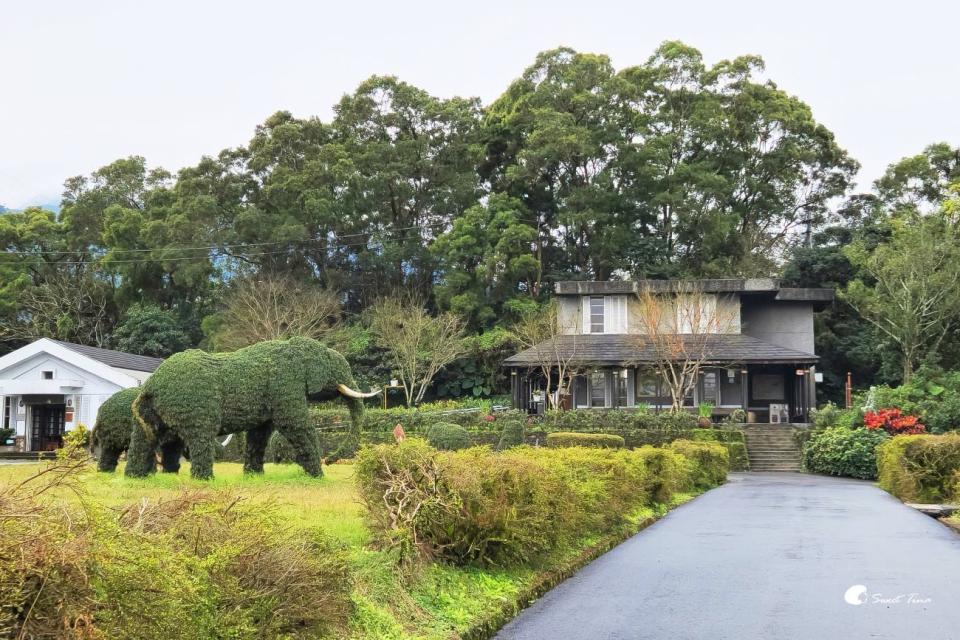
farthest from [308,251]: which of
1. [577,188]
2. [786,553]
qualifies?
[786,553]

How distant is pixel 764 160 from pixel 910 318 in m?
17.7

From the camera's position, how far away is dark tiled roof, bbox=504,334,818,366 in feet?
131

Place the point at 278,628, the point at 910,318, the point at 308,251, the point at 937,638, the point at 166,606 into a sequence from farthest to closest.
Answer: the point at 308,251 → the point at 910,318 → the point at 937,638 → the point at 278,628 → the point at 166,606

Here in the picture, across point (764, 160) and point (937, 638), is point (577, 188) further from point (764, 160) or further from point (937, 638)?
point (937, 638)

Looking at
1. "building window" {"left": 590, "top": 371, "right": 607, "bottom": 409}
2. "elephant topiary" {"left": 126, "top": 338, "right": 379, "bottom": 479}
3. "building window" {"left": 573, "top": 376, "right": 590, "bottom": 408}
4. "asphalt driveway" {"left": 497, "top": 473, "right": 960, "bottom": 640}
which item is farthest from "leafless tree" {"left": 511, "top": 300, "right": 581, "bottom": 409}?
"asphalt driveway" {"left": 497, "top": 473, "right": 960, "bottom": 640}

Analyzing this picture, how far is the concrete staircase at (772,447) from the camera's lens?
1320 inches

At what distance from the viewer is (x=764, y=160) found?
56.8 m

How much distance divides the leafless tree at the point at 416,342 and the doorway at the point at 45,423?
1580 centimetres

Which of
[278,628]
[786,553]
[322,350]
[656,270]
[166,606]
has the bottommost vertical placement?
[786,553]

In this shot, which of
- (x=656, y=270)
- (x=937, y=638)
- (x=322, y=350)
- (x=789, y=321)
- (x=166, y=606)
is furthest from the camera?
(x=656, y=270)

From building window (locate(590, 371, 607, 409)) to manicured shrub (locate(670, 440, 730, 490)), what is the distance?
53.2 ft

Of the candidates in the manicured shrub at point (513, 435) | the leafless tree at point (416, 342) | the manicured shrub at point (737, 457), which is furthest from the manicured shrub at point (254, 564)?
the leafless tree at point (416, 342)

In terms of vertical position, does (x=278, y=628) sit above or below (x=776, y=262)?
below

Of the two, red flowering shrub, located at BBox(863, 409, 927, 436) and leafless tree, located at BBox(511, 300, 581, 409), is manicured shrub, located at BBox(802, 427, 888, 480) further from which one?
leafless tree, located at BBox(511, 300, 581, 409)
